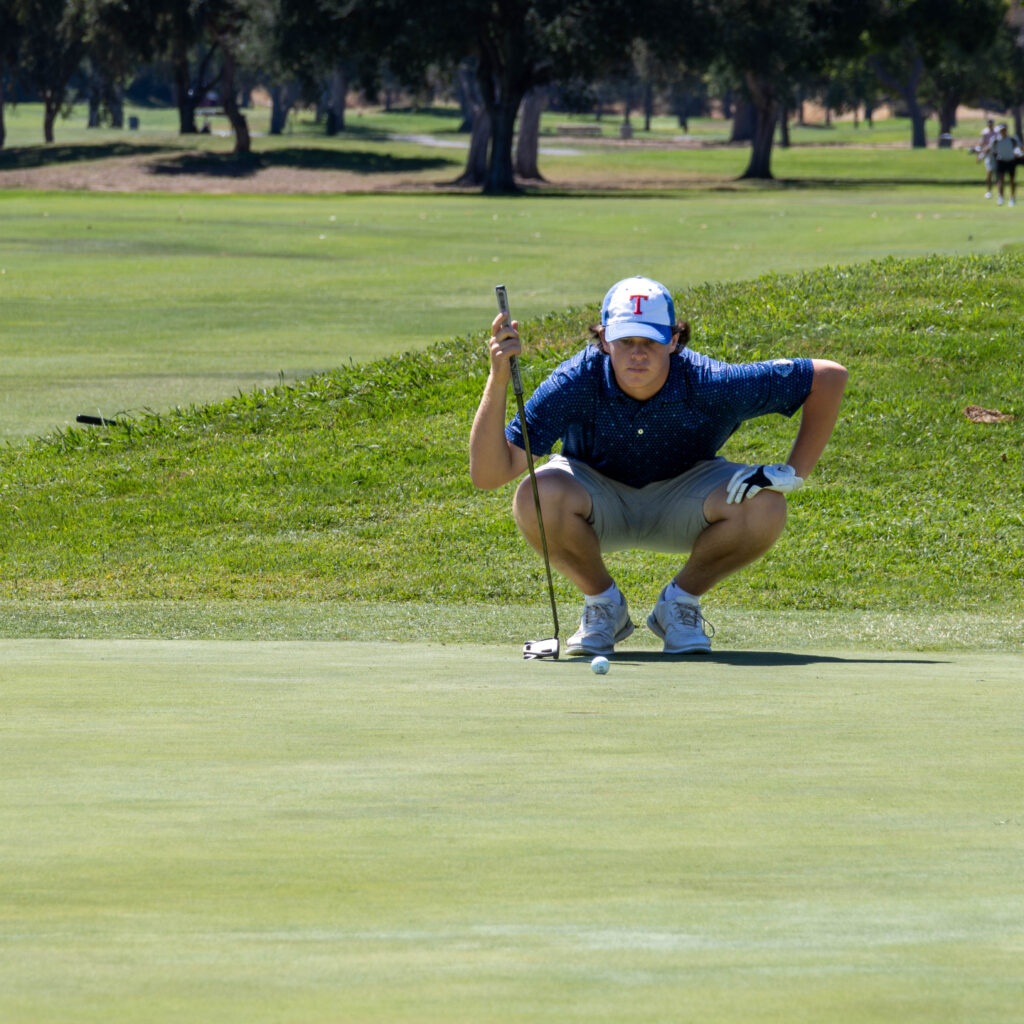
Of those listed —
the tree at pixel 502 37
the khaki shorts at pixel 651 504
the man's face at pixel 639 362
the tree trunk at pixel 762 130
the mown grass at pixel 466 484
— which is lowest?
the mown grass at pixel 466 484

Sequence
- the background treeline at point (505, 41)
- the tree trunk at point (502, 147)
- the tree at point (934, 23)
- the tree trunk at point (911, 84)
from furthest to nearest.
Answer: the tree trunk at point (911, 84)
the tree at point (934, 23)
the tree trunk at point (502, 147)
the background treeline at point (505, 41)

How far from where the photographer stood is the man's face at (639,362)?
613cm

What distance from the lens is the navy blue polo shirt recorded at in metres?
6.32

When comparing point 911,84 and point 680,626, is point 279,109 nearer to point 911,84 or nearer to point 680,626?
point 911,84

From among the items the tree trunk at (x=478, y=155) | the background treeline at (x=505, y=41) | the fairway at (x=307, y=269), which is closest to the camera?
the fairway at (x=307, y=269)

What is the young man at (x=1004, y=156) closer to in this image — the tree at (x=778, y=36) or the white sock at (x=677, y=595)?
the tree at (x=778, y=36)

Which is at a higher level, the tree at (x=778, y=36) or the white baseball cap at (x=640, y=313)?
the tree at (x=778, y=36)

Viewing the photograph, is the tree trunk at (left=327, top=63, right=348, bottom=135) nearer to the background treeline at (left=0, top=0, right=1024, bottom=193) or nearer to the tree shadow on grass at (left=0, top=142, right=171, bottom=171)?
the background treeline at (left=0, top=0, right=1024, bottom=193)

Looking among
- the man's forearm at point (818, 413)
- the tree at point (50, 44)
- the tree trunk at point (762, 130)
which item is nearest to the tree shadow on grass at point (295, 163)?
the tree at point (50, 44)

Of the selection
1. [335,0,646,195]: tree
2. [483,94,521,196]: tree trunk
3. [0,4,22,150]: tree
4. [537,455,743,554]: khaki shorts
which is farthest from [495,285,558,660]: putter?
[0,4,22,150]: tree

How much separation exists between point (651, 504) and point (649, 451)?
21 centimetres


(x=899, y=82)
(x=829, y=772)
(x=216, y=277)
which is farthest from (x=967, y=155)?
(x=829, y=772)

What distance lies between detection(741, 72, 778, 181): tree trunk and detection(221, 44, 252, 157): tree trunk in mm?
20419

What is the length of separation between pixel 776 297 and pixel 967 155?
7204 centimetres
